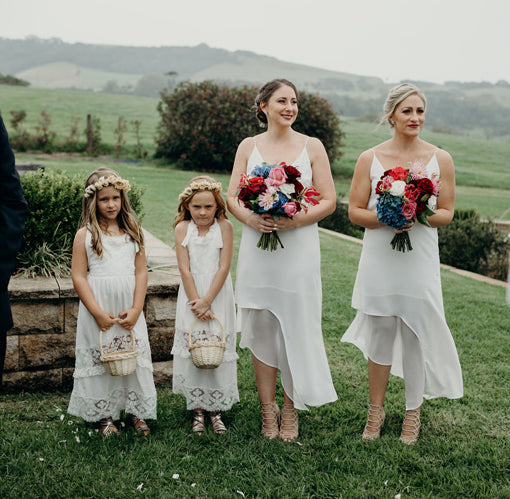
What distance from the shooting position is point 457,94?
5012 inches

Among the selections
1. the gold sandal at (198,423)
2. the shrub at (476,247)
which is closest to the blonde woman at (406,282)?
the gold sandal at (198,423)

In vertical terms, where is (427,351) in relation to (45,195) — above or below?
below

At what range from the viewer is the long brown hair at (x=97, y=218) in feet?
12.5

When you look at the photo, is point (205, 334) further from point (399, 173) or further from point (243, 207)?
point (399, 173)

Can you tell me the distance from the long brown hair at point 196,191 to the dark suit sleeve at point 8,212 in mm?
1519

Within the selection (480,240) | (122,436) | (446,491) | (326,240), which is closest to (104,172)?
(122,436)

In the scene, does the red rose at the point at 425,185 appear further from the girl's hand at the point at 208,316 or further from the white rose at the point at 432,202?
the girl's hand at the point at 208,316

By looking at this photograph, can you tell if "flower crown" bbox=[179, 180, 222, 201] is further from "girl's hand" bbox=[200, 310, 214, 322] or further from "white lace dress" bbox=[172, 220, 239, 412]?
"girl's hand" bbox=[200, 310, 214, 322]

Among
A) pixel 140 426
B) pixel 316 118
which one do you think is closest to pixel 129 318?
pixel 140 426

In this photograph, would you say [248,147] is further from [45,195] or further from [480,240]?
[480,240]

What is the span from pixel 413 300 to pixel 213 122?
18852 millimetres

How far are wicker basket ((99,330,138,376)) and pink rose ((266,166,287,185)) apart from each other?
58.0 inches

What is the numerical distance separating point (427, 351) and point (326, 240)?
7.57 metres

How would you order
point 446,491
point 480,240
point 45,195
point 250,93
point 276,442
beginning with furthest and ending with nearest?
point 250,93
point 480,240
point 45,195
point 276,442
point 446,491
